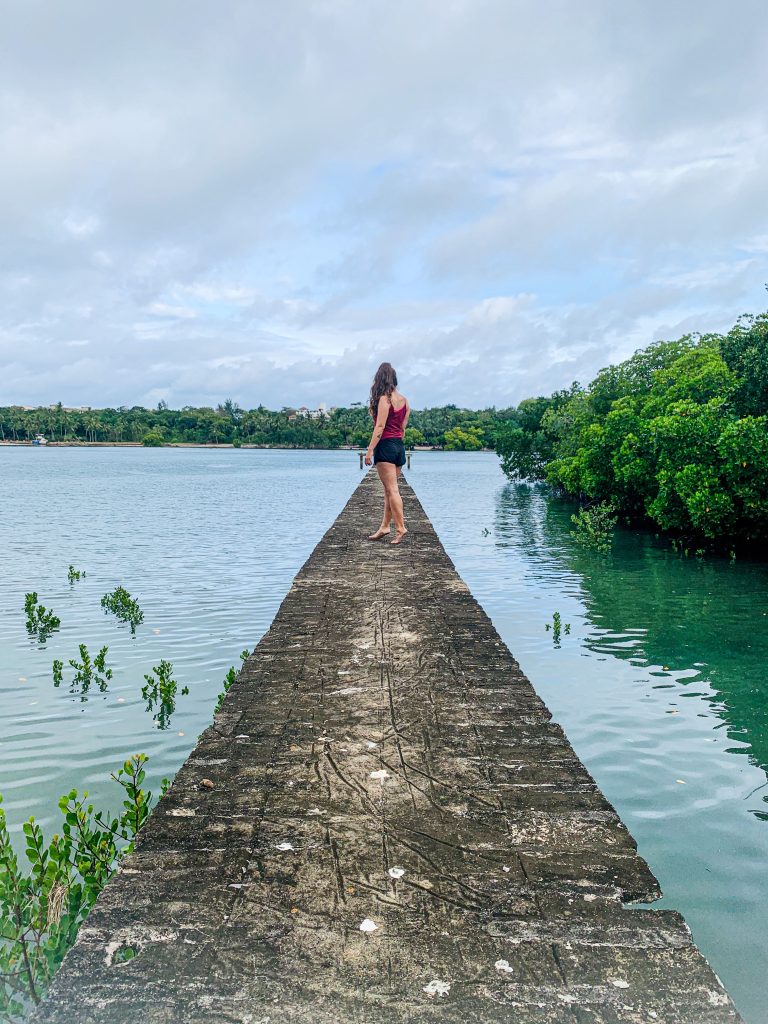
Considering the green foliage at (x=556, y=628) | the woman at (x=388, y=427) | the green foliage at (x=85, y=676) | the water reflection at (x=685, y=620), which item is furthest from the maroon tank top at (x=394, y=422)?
the green foliage at (x=85, y=676)

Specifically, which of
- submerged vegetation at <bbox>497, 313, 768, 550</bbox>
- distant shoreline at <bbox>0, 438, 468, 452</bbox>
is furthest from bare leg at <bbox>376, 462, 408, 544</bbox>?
distant shoreline at <bbox>0, 438, 468, 452</bbox>

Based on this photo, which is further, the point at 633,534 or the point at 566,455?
the point at 566,455

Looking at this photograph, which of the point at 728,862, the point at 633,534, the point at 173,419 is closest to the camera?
the point at 728,862

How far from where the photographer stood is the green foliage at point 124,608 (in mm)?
10031

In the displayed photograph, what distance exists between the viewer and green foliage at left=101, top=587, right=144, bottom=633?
10.0m

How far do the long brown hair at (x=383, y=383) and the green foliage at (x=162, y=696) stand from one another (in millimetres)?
3640

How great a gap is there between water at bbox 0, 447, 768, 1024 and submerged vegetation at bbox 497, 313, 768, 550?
1.07 m

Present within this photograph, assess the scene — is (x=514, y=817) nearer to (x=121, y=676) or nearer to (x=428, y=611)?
(x=428, y=611)

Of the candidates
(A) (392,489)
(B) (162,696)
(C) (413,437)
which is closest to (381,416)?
(A) (392,489)

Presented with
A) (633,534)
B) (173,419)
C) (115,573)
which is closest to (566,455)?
(633,534)

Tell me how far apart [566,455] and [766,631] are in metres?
21.4

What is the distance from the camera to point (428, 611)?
19.9 feet

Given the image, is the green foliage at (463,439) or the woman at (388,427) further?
the green foliage at (463,439)

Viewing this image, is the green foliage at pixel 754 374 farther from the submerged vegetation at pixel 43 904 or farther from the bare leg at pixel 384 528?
the submerged vegetation at pixel 43 904
